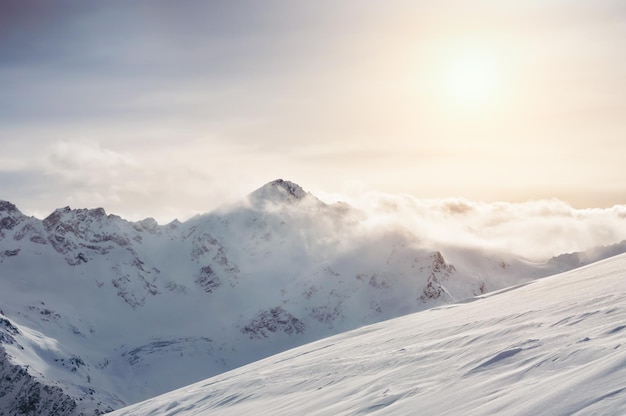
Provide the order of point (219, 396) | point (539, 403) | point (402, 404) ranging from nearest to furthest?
point (539, 403) < point (402, 404) < point (219, 396)

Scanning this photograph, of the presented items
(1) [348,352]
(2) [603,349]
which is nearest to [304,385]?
(1) [348,352]

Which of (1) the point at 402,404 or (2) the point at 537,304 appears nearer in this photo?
→ (1) the point at 402,404

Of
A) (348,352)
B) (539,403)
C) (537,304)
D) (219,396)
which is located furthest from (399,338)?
(539,403)

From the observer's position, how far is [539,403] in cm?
1156

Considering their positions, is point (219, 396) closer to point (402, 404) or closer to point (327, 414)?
point (327, 414)

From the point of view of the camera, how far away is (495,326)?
22.5 m

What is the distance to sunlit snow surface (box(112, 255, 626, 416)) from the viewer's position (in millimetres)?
12297

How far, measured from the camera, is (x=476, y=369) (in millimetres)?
16812

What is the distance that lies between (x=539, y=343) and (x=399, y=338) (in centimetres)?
1088

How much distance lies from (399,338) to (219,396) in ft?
24.3

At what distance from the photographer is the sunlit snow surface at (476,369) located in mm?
12297

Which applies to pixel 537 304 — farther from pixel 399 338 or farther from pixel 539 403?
pixel 539 403

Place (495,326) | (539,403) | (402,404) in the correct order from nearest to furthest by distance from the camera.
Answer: (539,403), (402,404), (495,326)

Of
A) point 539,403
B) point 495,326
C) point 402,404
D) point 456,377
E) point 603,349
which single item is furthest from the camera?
point 495,326
